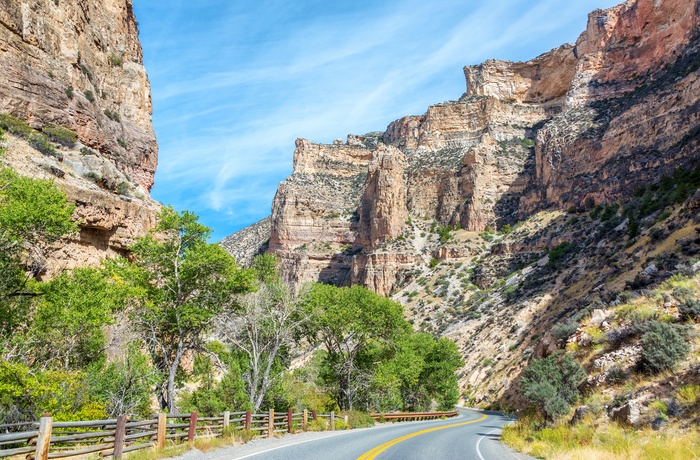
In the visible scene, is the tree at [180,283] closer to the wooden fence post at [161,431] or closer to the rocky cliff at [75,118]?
the rocky cliff at [75,118]

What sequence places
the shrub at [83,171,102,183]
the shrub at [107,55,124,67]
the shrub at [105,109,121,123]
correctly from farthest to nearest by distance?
the shrub at [107,55,124,67] → the shrub at [105,109,121,123] → the shrub at [83,171,102,183]

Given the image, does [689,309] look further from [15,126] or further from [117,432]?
[15,126]

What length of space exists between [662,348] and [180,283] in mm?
17583

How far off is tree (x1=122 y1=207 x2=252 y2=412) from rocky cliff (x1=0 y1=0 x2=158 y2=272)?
3998 mm

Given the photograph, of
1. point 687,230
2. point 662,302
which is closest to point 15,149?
point 662,302

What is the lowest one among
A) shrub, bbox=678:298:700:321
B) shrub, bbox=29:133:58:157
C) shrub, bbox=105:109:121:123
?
shrub, bbox=678:298:700:321

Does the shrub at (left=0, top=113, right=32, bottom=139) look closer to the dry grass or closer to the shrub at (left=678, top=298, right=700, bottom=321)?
the dry grass

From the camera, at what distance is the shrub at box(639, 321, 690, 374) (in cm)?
1289

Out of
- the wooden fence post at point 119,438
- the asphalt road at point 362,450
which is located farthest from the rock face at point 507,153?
the wooden fence post at point 119,438

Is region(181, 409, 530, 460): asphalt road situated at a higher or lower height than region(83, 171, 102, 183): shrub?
lower

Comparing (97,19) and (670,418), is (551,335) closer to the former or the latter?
(670,418)

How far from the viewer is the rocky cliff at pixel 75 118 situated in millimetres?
22094

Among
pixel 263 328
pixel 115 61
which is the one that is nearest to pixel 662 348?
pixel 263 328

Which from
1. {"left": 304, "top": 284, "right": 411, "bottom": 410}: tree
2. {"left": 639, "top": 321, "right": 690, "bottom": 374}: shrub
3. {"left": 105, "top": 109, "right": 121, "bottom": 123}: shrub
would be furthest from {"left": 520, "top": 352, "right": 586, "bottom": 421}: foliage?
{"left": 105, "top": 109, "right": 121, "bottom": 123}: shrub
